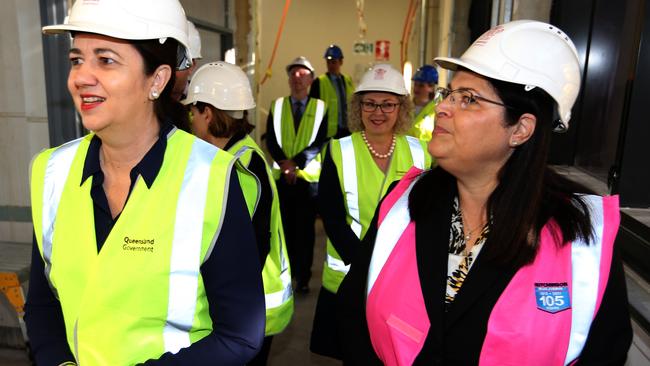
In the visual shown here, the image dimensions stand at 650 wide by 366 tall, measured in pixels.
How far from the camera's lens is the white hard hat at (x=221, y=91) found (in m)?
2.78

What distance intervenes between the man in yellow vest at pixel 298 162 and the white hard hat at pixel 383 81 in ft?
5.36

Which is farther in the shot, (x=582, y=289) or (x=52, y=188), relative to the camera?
(x=52, y=188)

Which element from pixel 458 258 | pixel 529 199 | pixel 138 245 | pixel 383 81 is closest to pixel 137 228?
pixel 138 245

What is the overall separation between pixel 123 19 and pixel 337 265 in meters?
1.70

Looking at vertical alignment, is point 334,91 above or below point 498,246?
above

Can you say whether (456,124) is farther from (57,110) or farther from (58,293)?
(57,110)

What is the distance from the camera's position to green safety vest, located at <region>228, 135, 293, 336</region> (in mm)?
2105

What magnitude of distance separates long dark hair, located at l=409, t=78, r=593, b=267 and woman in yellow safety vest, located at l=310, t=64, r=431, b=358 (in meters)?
1.24

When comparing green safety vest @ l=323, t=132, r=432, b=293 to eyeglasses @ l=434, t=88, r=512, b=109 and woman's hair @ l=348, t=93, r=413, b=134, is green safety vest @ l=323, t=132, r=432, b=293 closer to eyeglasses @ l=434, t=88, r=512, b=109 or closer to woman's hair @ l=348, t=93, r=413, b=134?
woman's hair @ l=348, t=93, r=413, b=134

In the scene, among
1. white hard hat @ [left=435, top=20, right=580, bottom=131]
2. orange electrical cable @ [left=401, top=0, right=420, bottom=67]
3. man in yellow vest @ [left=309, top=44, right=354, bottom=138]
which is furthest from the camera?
orange electrical cable @ [left=401, top=0, right=420, bottom=67]

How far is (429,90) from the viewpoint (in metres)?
5.68

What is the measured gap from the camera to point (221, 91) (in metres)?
2.80

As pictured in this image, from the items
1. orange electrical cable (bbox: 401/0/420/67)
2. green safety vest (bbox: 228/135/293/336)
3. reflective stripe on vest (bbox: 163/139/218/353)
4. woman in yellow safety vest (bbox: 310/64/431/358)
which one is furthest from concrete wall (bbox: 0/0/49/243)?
orange electrical cable (bbox: 401/0/420/67)

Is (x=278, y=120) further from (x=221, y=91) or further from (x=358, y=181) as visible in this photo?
(x=358, y=181)
